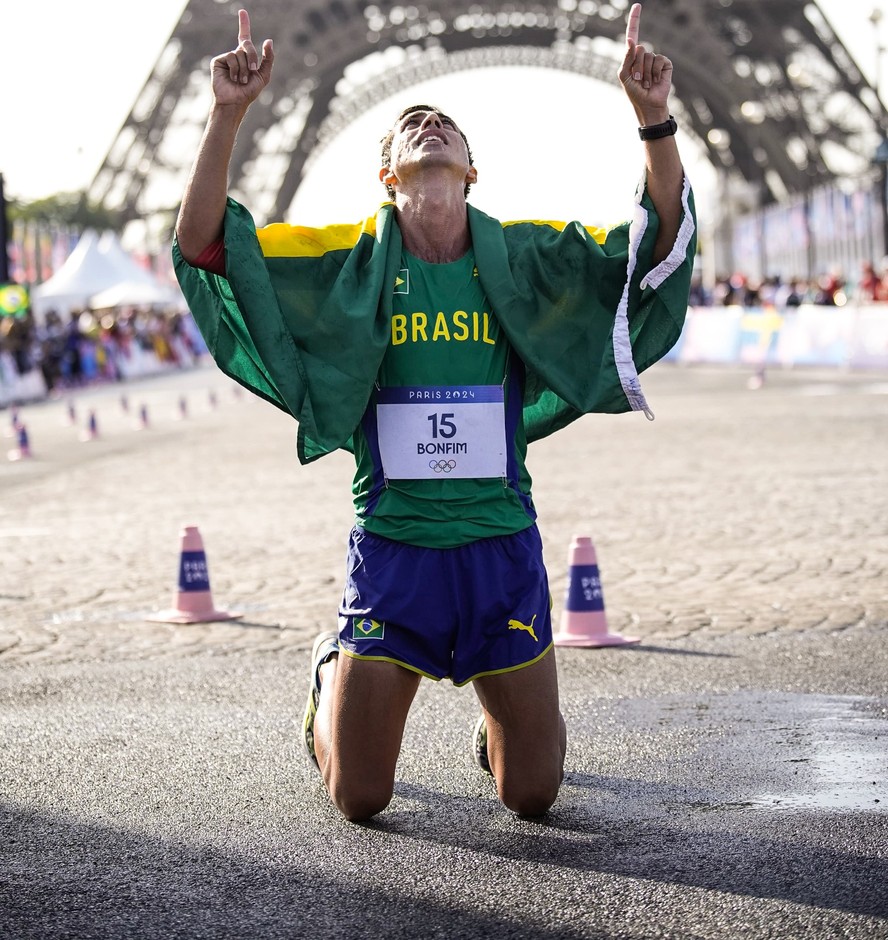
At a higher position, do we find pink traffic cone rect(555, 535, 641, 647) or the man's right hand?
the man's right hand

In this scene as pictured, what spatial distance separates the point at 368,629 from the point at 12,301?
2757 centimetres

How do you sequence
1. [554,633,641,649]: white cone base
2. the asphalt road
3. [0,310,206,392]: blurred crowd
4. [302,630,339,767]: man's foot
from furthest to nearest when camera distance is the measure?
[0,310,206,392]: blurred crowd → [554,633,641,649]: white cone base → [302,630,339,767]: man's foot → the asphalt road

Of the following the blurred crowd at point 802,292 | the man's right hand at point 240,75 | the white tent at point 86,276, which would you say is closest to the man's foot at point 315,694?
the man's right hand at point 240,75

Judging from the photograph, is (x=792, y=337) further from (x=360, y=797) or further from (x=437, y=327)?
(x=360, y=797)

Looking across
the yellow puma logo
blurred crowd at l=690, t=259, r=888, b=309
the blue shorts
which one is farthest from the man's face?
blurred crowd at l=690, t=259, r=888, b=309

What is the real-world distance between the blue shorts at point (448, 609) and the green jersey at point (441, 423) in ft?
0.16

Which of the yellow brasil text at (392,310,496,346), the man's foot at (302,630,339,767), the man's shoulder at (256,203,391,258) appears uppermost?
the man's shoulder at (256,203,391,258)

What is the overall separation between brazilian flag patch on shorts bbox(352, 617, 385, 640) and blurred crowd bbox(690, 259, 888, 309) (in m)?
22.0

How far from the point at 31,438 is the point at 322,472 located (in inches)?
270

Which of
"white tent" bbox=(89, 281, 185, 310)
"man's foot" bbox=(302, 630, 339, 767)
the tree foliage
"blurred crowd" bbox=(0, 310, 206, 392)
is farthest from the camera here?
the tree foliage

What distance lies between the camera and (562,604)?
716cm

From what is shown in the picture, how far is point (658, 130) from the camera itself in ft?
13.3

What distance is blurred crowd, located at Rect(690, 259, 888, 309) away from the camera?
28.6 metres

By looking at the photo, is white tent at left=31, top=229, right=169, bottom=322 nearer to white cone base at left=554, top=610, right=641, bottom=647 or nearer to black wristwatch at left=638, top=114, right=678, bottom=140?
white cone base at left=554, top=610, right=641, bottom=647
